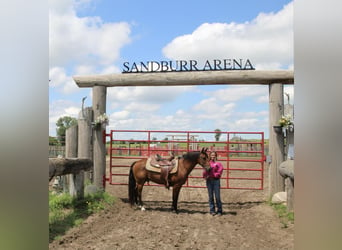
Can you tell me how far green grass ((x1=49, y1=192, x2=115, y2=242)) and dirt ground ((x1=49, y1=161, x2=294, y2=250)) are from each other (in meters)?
0.15

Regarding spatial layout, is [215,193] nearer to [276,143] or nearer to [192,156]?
[192,156]

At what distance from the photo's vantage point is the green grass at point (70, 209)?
469 centimetres

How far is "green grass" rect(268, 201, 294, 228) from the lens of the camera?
205 inches

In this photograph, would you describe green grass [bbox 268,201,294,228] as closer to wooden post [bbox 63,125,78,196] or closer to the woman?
the woman

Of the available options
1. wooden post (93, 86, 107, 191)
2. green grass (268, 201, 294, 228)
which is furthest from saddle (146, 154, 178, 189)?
green grass (268, 201, 294, 228)

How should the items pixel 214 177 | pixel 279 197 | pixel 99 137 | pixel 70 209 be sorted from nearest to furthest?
pixel 70 209
pixel 214 177
pixel 279 197
pixel 99 137

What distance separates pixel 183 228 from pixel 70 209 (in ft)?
7.18

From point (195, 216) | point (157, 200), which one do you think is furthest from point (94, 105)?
point (195, 216)

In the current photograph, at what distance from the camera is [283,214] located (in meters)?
5.56

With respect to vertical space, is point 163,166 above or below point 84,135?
below

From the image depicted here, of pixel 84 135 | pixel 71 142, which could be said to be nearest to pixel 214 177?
pixel 84 135
